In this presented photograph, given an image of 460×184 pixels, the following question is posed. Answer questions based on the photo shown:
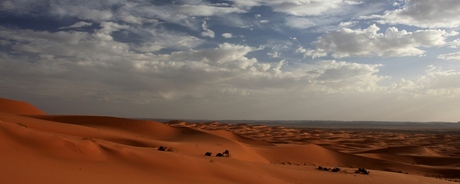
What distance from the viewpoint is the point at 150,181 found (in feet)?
25.8

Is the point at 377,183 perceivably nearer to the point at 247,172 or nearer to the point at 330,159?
the point at 247,172

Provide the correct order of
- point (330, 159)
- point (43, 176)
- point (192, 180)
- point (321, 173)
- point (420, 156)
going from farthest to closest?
point (420, 156), point (330, 159), point (321, 173), point (192, 180), point (43, 176)

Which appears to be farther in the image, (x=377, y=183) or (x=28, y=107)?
(x=28, y=107)

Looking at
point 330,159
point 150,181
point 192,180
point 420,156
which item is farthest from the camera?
point 420,156

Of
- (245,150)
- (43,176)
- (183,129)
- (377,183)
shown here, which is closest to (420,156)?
(245,150)

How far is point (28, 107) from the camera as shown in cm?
3297

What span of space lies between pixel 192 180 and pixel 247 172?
1.92 meters

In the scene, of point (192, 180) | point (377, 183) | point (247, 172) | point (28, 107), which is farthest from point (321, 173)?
point (28, 107)

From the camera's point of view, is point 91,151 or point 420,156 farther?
point 420,156

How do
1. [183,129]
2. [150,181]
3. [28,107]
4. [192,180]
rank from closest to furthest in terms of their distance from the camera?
[150,181]
[192,180]
[183,129]
[28,107]

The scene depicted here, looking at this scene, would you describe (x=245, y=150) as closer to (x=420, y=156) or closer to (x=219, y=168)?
(x=219, y=168)

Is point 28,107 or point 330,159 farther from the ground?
point 28,107

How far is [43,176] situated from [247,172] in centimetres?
508

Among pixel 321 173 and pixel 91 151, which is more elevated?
pixel 91 151
